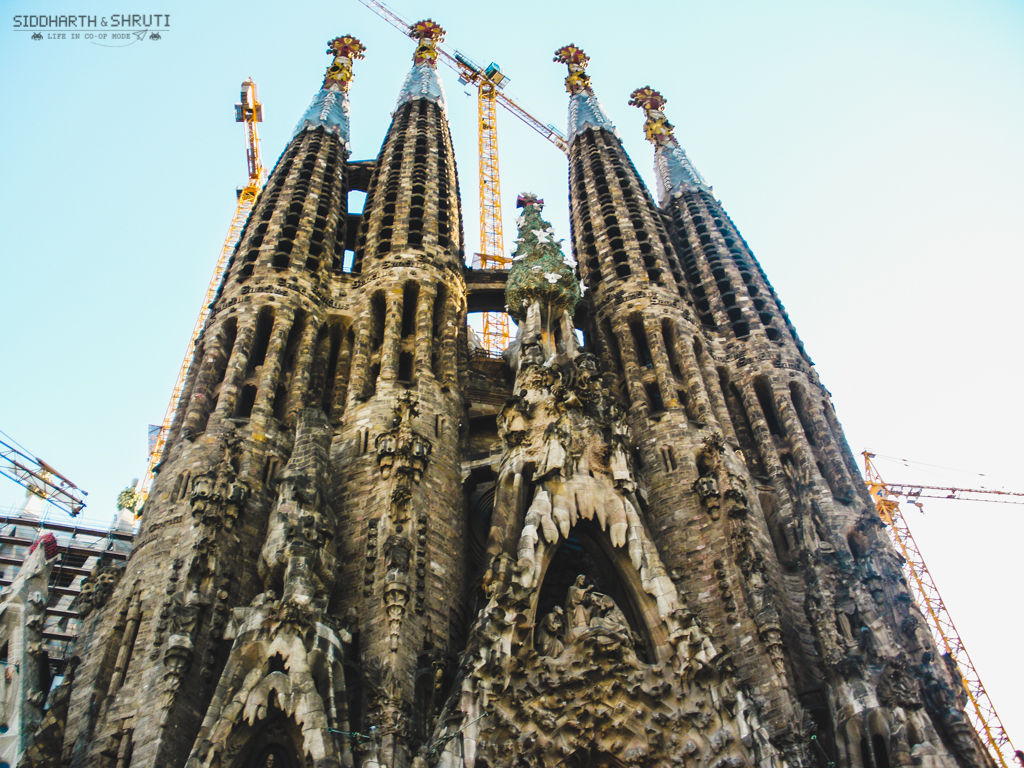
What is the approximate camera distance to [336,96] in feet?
135

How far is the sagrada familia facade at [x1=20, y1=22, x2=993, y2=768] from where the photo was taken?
56.7 ft

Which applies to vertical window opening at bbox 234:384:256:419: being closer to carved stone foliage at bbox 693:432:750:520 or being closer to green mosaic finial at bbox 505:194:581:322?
green mosaic finial at bbox 505:194:581:322

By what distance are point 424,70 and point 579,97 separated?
24.9 ft

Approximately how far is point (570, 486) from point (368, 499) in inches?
186

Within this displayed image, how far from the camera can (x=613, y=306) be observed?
32.2 m

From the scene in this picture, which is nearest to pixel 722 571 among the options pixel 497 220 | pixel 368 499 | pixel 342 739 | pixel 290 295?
pixel 368 499

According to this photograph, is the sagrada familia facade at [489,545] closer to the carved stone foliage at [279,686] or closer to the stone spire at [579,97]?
the carved stone foliage at [279,686]

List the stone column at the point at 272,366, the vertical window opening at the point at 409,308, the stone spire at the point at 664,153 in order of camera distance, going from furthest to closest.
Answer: the stone spire at the point at 664,153 → the vertical window opening at the point at 409,308 → the stone column at the point at 272,366

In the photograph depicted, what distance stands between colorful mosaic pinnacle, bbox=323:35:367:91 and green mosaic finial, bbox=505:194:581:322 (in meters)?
16.1

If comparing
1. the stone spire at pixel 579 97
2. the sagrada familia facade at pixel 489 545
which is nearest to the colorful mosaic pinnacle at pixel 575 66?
the stone spire at pixel 579 97

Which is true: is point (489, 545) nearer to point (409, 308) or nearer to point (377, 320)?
point (377, 320)

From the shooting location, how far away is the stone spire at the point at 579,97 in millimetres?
44438

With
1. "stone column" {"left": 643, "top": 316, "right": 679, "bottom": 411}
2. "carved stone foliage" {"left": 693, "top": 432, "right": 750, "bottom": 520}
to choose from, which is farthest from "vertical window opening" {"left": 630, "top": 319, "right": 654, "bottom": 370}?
"carved stone foliage" {"left": 693, "top": 432, "right": 750, "bottom": 520}

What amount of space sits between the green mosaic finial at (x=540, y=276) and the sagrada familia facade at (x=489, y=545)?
135 mm
